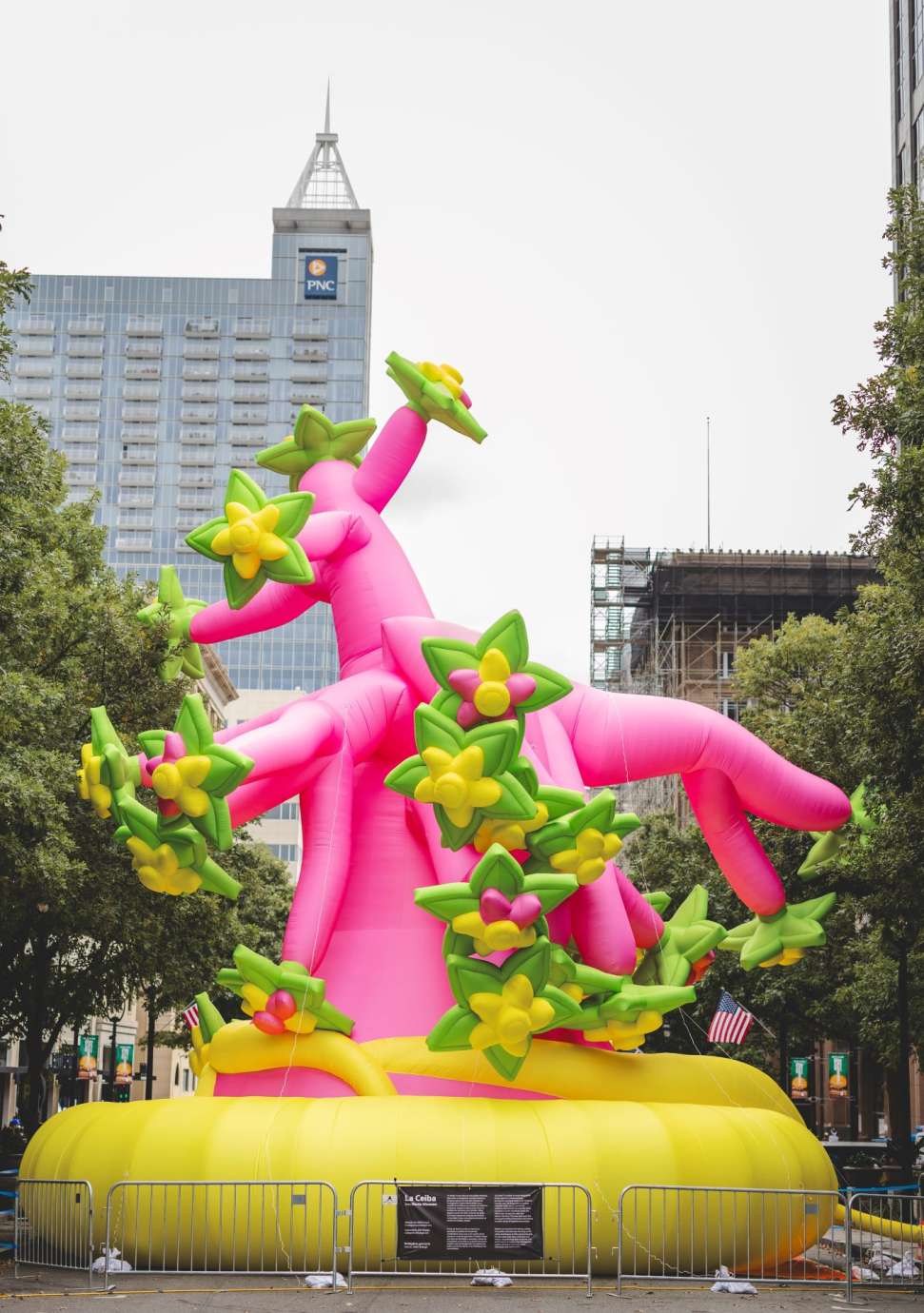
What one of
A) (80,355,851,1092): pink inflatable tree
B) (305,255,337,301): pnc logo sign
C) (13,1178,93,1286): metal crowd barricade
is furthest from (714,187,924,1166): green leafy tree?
(305,255,337,301): pnc logo sign

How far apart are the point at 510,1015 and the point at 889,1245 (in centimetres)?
587

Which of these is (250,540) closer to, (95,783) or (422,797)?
(95,783)

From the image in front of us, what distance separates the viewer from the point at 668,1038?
154 ft

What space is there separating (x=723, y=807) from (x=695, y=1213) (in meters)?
5.50

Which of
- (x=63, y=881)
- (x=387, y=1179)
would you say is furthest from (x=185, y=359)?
(x=387, y=1179)

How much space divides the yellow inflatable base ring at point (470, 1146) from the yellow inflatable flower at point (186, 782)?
9.37ft

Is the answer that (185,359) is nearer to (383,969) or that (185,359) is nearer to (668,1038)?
(668,1038)

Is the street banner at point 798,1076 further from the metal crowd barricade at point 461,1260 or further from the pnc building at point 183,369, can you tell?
the pnc building at point 183,369

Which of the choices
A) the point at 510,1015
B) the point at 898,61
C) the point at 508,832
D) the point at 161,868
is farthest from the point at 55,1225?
the point at 898,61

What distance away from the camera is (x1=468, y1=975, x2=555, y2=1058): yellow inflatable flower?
51.5 feet

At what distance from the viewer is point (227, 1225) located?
14977 millimetres

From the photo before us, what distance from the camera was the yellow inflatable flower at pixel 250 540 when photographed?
57.2 ft

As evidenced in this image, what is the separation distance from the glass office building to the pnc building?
0.09 metres

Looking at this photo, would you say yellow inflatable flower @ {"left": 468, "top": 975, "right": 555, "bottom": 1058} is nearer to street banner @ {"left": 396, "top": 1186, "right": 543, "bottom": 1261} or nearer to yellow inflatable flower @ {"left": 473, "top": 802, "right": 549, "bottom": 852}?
yellow inflatable flower @ {"left": 473, "top": 802, "right": 549, "bottom": 852}
